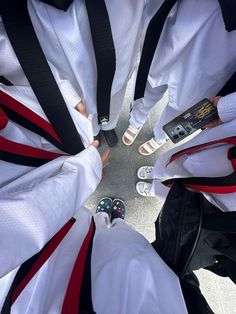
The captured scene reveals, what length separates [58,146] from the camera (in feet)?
1.94

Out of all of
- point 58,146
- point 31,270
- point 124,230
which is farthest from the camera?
point 124,230

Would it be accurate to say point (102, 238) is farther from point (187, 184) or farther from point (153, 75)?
point (153, 75)

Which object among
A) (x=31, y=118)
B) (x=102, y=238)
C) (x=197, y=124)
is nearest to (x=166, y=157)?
(x=197, y=124)

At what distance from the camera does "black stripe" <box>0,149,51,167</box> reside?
474 mm

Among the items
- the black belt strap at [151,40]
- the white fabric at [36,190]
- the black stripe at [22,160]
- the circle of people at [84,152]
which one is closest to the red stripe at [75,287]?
the circle of people at [84,152]

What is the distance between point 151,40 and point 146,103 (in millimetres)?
341

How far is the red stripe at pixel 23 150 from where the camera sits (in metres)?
0.47

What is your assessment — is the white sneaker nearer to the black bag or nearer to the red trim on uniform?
the black bag

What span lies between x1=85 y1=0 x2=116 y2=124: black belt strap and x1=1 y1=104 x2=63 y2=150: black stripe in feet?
0.63

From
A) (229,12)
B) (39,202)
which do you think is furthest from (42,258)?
(229,12)

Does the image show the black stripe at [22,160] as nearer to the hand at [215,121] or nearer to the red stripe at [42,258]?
the red stripe at [42,258]

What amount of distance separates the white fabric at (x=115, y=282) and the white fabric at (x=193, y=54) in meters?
0.42

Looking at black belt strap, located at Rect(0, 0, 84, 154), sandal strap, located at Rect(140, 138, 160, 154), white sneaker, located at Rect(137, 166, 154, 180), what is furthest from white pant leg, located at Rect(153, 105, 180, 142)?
black belt strap, located at Rect(0, 0, 84, 154)

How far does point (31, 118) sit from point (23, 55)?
13 cm
